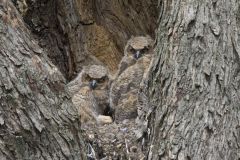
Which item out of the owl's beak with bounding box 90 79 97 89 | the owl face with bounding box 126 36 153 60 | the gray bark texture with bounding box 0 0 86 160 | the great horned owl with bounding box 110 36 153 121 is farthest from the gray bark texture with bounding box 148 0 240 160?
the owl face with bounding box 126 36 153 60

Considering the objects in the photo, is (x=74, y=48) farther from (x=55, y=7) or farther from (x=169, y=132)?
(x=169, y=132)

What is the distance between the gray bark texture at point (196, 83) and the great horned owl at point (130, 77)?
1.56m

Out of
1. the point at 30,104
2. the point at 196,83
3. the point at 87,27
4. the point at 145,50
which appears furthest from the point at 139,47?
the point at 30,104

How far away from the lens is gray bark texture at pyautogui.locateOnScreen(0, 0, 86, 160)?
11.6 feet

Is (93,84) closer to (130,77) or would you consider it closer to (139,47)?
(130,77)

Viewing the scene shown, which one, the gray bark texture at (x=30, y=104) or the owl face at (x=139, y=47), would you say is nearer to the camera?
the gray bark texture at (x=30, y=104)

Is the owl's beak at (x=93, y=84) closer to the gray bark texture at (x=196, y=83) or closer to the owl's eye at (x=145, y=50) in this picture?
the owl's eye at (x=145, y=50)

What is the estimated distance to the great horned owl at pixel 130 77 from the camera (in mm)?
6219

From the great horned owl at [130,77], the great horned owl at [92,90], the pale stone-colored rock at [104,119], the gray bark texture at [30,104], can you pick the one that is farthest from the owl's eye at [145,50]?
the gray bark texture at [30,104]

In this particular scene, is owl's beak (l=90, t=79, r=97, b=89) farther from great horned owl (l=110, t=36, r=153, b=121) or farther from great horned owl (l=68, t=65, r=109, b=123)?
great horned owl (l=110, t=36, r=153, b=121)

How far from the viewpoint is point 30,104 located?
3.63 m

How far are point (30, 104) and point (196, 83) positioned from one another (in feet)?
4.00

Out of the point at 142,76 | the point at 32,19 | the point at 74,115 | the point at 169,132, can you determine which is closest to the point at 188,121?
the point at 169,132

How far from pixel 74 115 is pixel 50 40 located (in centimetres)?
389
